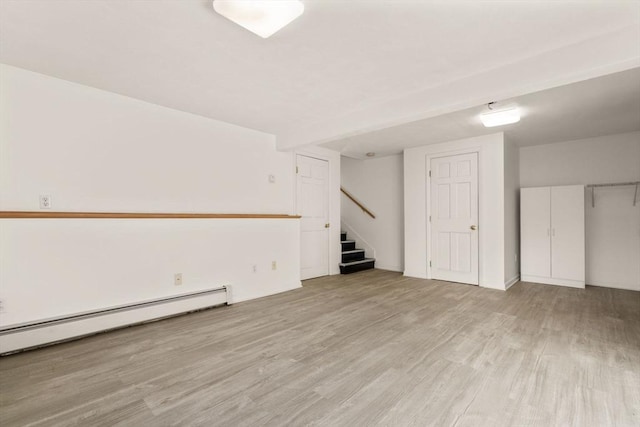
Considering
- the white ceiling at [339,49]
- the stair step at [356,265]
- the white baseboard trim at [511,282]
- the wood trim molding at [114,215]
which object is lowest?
the white baseboard trim at [511,282]

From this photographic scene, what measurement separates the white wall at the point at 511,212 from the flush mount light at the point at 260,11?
4.07 meters

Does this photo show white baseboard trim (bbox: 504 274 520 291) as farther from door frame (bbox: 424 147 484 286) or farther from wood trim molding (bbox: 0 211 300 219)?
wood trim molding (bbox: 0 211 300 219)

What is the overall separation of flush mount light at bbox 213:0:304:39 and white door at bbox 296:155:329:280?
3.24 meters

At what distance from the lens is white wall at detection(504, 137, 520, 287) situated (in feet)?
15.0

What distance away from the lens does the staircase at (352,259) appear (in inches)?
224

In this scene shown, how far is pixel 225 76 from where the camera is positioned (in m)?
2.62

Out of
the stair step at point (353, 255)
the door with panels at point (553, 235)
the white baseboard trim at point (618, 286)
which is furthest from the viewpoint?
the stair step at point (353, 255)

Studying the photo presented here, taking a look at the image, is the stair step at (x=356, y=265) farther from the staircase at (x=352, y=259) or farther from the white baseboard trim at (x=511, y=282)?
the white baseboard trim at (x=511, y=282)

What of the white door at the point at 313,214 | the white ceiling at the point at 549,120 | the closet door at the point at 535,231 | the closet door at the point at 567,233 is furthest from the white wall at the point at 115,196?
the closet door at the point at 567,233

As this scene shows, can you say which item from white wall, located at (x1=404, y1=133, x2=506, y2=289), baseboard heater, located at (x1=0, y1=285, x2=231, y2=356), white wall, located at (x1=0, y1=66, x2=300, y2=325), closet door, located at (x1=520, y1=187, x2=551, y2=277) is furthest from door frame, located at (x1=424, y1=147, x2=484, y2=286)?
baseboard heater, located at (x1=0, y1=285, x2=231, y2=356)

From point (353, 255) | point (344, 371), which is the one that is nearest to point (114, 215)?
point (344, 371)

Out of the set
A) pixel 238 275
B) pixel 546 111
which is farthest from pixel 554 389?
pixel 238 275

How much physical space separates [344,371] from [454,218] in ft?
11.9

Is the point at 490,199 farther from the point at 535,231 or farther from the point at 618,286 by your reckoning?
the point at 618,286
